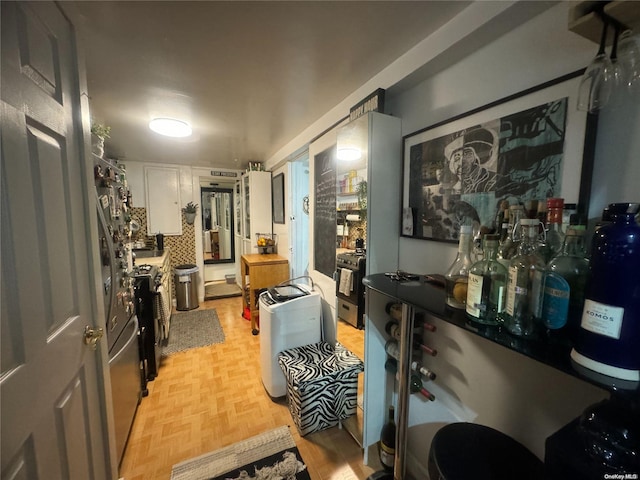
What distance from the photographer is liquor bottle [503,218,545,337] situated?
63cm

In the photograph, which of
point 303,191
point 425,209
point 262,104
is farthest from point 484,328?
point 303,191

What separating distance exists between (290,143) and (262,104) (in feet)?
3.03

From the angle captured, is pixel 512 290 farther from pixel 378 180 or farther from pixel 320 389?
pixel 320 389

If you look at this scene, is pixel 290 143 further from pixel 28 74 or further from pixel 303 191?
pixel 28 74

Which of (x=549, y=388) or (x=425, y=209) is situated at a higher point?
(x=425, y=209)

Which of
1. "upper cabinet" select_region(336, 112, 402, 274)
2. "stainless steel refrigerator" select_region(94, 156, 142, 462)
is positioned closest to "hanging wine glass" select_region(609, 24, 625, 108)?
"upper cabinet" select_region(336, 112, 402, 274)

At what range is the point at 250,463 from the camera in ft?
4.82

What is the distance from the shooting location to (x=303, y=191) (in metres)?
2.87

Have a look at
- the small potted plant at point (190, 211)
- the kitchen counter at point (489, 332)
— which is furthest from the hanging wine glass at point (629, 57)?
the small potted plant at point (190, 211)

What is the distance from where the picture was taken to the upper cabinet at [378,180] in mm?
1350

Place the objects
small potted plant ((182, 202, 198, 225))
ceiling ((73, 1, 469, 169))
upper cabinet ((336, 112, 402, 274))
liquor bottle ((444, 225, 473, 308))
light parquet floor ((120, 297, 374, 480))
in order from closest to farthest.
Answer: liquor bottle ((444, 225, 473, 308)), ceiling ((73, 1, 469, 169)), upper cabinet ((336, 112, 402, 274)), light parquet floor ((120, 297, 374, 480)), small potted plant ((182, 202, 198, 225))

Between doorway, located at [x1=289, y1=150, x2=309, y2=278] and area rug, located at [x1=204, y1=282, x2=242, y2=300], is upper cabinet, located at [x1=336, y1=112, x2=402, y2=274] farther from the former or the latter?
area rug, located at [x1=204, y1=282, x2=242, y2=300]

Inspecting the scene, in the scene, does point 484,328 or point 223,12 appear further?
point 223,12

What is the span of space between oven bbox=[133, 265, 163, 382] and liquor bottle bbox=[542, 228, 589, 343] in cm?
243
